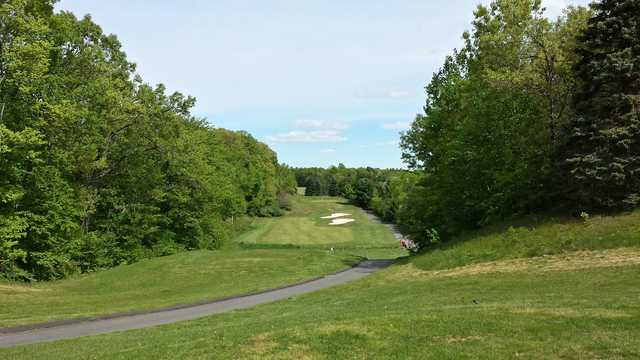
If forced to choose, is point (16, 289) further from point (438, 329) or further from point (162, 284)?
point (438, 329)

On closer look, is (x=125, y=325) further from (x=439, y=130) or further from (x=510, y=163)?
(x=439, y=130)

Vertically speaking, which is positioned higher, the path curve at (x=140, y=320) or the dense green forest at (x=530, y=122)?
the dense green forest at (x=530, y=122)

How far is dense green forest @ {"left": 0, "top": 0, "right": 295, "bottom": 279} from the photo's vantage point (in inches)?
1105

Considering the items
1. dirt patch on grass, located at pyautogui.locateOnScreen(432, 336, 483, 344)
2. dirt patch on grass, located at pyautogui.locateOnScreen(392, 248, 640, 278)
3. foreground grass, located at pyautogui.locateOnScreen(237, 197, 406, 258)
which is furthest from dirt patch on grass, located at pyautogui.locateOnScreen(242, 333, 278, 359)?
foreground grass, located at pyautogui.locateOnScreen(237, 197, 406, 258)

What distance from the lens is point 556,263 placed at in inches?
786

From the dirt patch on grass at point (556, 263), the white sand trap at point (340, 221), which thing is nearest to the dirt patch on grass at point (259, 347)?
the dirt patch on grass at point (556, 263)

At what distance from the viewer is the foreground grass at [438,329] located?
9320 millimetres

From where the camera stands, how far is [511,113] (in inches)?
1173

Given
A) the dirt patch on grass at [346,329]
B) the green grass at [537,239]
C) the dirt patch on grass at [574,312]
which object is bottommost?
the dirt patch on grass at [574,312]

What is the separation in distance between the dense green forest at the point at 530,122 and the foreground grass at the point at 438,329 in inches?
237

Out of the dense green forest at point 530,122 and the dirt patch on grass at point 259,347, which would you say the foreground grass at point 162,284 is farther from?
the dirt patch on grass at point 259,347

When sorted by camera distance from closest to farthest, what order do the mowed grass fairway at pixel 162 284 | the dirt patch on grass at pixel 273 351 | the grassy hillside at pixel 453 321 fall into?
1. the grassy hillside at pixel 453 321
2. the dirt patch on grass at pixel 273 351
3. the mowed grass fairway at pixel 162 284

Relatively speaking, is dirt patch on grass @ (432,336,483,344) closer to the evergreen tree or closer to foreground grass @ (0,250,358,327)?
foreground grass @ (0,250,358,327)

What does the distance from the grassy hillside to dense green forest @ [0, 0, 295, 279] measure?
59.2ft
